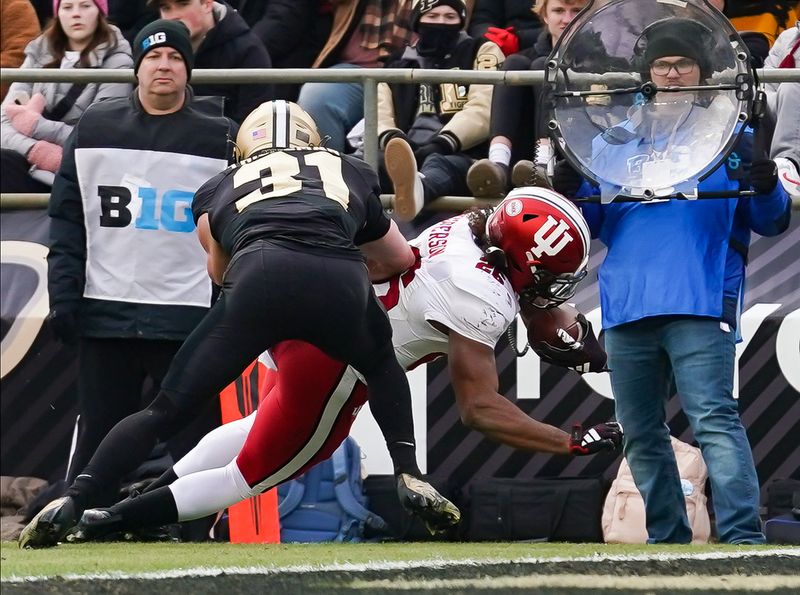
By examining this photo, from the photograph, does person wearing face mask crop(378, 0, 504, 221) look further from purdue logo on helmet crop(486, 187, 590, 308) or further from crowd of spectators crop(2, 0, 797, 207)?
purdue logo on helmet crop(486, 187, 590, 308)

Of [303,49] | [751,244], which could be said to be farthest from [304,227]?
[303,49]

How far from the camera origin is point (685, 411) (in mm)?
5938

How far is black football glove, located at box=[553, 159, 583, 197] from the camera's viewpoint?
6.31m

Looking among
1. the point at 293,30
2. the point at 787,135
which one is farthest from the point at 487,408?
the point at 293,30

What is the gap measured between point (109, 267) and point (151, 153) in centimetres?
53

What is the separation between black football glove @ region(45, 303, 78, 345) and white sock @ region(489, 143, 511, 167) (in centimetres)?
196

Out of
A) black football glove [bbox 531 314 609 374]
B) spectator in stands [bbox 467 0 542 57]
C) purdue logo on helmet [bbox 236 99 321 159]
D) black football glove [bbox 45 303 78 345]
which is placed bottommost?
black football glove [bbox 45 303 78 345]

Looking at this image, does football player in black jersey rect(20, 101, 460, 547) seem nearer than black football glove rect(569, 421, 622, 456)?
Yes

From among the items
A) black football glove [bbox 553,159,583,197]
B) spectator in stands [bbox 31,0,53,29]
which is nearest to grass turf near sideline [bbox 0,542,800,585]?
black football glove [bbox 553,159,583,197]

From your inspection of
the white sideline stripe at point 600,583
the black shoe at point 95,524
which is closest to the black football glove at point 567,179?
the black shoe at point 95,524

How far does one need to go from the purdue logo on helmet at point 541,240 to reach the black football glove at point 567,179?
57 cm

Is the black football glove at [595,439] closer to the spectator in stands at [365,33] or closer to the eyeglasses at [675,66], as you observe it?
the eyeglasses at [675,66]

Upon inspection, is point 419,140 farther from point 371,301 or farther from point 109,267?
point 371,301

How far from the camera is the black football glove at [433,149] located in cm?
719
